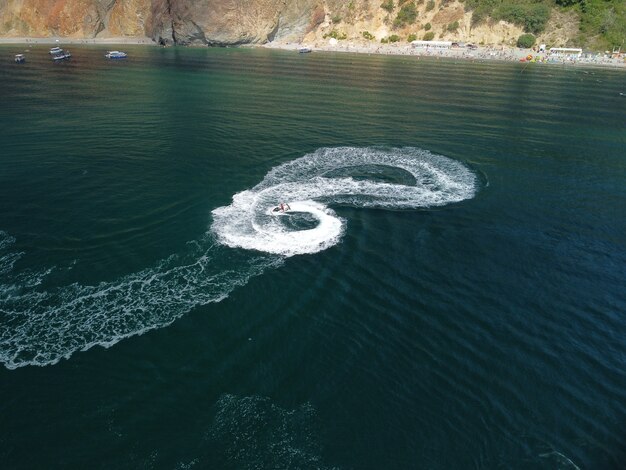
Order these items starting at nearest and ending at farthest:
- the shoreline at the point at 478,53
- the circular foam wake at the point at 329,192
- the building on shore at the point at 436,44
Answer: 1. the circular foam wake at the point at 329,192
2. the shoreline at the point at 478,53
3. the building on shore at the point at 436,44

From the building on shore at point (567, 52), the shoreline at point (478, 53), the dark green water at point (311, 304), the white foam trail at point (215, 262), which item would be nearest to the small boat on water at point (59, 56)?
the shoreline at point (478, 53)

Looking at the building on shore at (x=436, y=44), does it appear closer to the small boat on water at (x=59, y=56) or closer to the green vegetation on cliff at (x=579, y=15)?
the green vegetation on cliff at (x=579, y=15)

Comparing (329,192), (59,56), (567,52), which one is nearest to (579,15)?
(567,52)

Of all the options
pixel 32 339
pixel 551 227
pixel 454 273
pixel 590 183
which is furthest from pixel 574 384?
pixel 590 183

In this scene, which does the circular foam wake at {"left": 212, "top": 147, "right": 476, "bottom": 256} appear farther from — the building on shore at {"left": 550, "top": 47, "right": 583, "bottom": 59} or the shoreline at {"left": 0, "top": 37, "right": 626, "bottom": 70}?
the building on shore at {"left": 550, "top": 47, "right": 583, "bottom": 59}

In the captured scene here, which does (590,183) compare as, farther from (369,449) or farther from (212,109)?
(212,109)

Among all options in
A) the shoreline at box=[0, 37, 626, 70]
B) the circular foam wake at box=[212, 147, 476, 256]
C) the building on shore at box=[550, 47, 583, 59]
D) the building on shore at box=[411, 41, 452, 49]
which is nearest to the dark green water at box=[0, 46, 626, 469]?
the circular foam wake at box=[212, 147, 476, 256]

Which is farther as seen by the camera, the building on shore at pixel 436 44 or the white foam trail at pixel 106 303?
the building on shore at pixel 436 44
